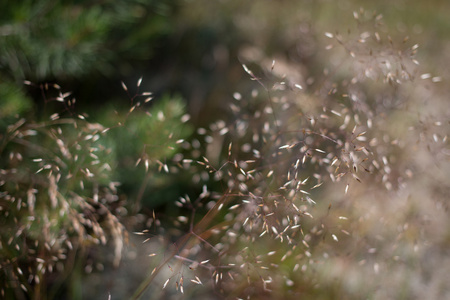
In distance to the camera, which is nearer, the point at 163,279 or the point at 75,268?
the point at 75,268

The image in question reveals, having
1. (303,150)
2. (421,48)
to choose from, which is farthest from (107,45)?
(421,48)

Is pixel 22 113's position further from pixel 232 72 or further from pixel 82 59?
pixel 232 72

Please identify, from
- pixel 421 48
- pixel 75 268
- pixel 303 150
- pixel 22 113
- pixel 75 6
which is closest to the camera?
pixel 303 150


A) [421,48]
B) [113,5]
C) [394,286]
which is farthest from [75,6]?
[421,48]

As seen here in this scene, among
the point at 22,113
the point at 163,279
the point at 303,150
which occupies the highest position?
the point at 303,150

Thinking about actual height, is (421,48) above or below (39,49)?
below

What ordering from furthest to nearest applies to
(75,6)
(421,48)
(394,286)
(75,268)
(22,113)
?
1. (421,48)
2. (75,6)
3. (22,113)
4. (394,286)
5. (75,268)
